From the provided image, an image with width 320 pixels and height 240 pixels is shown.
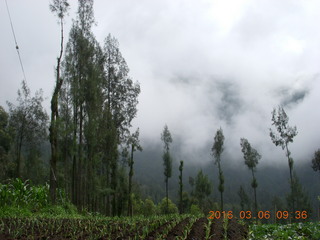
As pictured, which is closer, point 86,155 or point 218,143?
point 86,155

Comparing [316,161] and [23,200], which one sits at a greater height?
[316,161]

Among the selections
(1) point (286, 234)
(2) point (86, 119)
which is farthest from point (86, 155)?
(1) point (286, 234)

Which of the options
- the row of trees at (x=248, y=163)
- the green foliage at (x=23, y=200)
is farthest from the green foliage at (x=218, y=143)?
the green foliage at (x=23, y=200)

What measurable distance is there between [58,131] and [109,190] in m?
9.23

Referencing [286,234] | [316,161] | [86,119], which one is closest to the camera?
[286,234]

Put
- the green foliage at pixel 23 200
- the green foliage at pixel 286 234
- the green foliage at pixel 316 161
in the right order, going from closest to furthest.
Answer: the green foliage at pixel 286 234, the green foliage at pixel 23 200, the green foliage at pixel 316 161

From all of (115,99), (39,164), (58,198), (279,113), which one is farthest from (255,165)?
(58,198)

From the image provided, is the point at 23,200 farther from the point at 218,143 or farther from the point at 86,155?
the point at 218,143

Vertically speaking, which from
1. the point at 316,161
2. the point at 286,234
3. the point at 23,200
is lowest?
the point at 286,234

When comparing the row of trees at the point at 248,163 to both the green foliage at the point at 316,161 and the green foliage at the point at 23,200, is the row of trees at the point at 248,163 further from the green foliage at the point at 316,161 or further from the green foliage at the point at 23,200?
the green foliage at the point at 23,200

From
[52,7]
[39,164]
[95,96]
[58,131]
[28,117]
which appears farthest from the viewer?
[39,164]

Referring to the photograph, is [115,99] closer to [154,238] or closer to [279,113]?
[279,113]

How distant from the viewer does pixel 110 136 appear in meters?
→ 25.2

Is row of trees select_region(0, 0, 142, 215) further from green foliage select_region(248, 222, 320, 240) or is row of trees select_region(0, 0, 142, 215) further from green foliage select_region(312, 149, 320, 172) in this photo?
green foliage select_region(312, 149, 320, 172)
